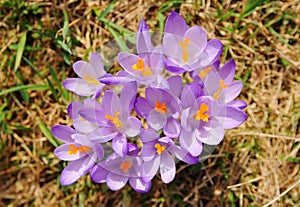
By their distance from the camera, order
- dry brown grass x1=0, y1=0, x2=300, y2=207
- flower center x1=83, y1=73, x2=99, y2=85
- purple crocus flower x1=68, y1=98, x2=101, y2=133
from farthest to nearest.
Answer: dry brown grass x1=0, y1=0, x2=300, y2=207
flower center x1=83, y1=73, x2=99, y2=85
purple crocus flower x1=68, y1=98, x2=101, y2=133

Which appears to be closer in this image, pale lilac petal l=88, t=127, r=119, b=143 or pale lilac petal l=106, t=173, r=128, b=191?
pale lilac petal l=88, t=127, r=119, b=143

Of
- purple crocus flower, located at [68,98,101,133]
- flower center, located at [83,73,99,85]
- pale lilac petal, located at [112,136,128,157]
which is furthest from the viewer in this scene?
flower center, located at [83,73,99,85]

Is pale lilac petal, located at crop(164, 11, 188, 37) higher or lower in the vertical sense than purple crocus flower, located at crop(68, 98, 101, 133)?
higher

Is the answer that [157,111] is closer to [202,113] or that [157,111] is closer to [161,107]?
[161,107]

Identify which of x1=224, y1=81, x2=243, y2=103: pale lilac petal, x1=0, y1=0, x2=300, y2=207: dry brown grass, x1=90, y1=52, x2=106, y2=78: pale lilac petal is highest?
x1=90, y1=52, x2=106, y2=78: pale lilac petal

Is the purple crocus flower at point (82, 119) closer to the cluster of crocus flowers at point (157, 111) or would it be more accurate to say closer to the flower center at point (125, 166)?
the cluster of crocus flowers at point (157, 111)

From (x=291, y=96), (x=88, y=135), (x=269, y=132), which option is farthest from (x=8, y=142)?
(x=291, y=96)

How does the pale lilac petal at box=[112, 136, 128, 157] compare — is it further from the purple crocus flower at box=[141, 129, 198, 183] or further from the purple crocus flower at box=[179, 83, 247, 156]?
the purple crocus flower at box=[179, 83, 247, 156]

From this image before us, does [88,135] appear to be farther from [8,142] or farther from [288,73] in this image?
[288,73]

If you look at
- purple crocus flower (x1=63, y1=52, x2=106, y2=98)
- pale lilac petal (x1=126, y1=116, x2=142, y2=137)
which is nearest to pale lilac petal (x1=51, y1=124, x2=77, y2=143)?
purple crocus flower (x1=63, y1=52, x2=106, y2=98)

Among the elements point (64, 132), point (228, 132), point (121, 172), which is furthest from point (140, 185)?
point (228, 132)
